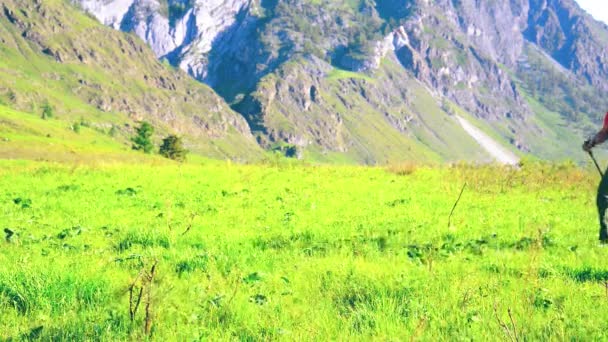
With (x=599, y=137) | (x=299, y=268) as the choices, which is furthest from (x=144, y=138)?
(x=599, y=137)

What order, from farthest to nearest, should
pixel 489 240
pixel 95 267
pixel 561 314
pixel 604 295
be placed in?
pixel 489 240 < pixel 95 267 < pixel 604 295 < pixel 561 314

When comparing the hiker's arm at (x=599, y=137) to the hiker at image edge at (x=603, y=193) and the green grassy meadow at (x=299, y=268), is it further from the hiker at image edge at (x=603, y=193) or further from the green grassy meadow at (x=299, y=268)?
the green grassy meadow at (x=299, y=268)

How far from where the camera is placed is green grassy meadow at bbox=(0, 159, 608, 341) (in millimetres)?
5559

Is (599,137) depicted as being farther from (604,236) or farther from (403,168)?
(403,168)

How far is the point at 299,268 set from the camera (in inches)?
325

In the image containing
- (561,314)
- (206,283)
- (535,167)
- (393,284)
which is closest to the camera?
(561,314)

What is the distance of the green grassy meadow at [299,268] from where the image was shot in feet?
18.2

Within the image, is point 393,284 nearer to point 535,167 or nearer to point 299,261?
point 299,261

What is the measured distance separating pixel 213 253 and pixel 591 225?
9.98 meters

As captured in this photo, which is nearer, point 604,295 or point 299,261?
point 604,295

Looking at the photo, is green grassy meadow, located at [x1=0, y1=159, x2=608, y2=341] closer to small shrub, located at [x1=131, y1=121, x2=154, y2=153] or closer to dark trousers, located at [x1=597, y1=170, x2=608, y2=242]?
dark trousers, located at [x1=597, y1=170, x2=608, y2=242]

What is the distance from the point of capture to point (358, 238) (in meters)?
10.8

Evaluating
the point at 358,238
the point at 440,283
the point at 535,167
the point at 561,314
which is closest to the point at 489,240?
the point at 358,238

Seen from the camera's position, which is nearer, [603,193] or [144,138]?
[603,193]
